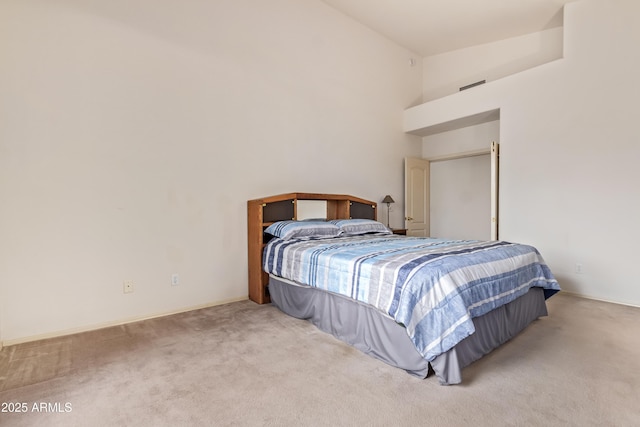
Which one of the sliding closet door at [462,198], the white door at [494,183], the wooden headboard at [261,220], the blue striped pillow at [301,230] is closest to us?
the blue striped pillow at [301,230]

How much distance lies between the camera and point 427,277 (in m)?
1.91

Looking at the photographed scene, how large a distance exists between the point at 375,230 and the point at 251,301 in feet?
5.48

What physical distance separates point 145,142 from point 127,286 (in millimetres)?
1320

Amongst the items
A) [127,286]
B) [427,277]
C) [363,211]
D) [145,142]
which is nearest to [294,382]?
[427,277]

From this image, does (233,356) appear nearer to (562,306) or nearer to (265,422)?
(265,422)

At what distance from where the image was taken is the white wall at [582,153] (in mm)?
3404

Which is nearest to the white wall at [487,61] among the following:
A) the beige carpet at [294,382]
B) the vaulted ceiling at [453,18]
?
the vaulted ceiling at [453,18]

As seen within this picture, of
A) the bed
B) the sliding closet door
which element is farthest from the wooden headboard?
the sliding closet door

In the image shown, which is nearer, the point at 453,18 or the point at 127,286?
the point at 127,286

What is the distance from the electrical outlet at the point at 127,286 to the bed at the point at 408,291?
118 cm

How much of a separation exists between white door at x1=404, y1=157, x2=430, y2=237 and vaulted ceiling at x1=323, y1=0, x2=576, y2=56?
191cm

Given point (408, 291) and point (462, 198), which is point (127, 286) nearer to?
point (408, 291)

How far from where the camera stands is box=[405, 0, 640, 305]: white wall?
3404mm

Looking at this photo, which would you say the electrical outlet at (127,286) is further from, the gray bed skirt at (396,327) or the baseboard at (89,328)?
the gray bed skirt at (396,327)
